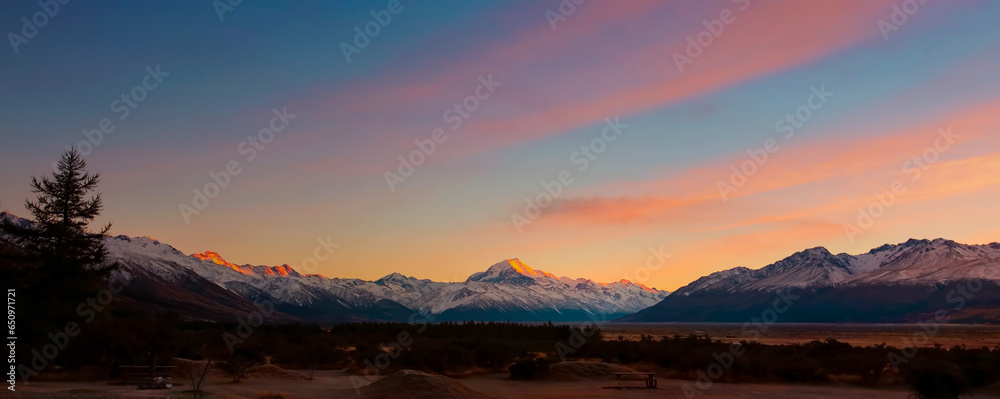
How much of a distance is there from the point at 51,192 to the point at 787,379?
3957cm

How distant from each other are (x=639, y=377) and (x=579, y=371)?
3869 millimetres

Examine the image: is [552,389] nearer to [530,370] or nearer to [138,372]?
[530,370]

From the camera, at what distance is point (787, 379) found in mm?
39125

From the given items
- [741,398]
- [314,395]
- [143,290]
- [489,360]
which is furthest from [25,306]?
[143,290]

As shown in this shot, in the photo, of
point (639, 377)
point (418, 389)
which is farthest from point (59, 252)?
point (639, 377)

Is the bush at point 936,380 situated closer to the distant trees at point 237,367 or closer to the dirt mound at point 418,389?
the dirt mound at point 418,389

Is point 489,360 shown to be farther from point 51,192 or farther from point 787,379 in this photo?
point 51,192

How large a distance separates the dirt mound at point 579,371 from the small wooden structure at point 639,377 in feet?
5.96

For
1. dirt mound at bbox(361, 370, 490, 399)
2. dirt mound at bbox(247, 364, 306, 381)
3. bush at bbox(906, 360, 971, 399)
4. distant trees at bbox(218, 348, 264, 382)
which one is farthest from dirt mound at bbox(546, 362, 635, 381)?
bush at bbox(906, 360, 971, 399)

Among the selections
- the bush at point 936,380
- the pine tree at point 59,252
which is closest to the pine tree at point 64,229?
the pine tree at point 59,252

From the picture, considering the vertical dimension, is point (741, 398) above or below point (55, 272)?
below

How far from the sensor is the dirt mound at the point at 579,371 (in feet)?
126

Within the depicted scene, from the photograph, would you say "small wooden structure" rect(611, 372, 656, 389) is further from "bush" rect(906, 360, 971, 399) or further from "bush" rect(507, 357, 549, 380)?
"bush" rect(906, 360, 971, 399)

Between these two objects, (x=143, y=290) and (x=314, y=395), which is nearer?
(x=314, y=395)
